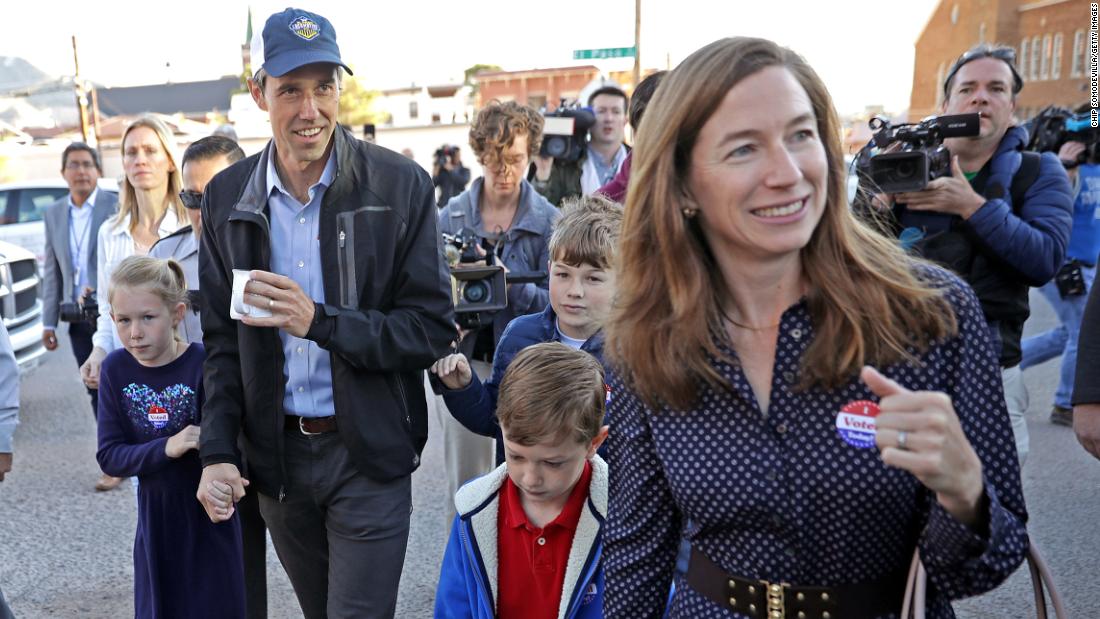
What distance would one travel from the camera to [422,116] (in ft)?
239

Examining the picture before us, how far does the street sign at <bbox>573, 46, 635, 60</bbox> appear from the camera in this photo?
13883 mm

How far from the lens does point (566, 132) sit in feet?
19.1

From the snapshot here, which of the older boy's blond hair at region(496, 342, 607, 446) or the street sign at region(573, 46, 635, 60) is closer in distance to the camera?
the older boy's blond hair at region(496, 342, 607, 446)

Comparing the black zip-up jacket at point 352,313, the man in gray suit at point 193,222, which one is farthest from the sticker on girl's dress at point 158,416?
the man in gray suit at point 193,222

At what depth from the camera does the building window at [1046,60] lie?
26641 mm

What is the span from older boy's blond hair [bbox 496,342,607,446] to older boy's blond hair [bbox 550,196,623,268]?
1.92 feet

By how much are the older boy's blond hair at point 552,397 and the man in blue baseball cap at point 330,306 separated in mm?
375

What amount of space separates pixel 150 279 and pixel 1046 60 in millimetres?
29338

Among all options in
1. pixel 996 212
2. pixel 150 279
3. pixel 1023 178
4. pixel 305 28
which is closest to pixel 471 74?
pixel 1023 178

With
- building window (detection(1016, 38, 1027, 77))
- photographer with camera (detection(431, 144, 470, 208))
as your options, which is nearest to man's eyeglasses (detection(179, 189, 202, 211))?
photographer with camera (detection(431, 144, 470, 208))

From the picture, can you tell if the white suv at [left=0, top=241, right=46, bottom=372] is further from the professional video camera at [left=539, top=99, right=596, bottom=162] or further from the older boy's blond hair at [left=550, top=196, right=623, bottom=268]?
the older boy's blond hair at [left=550, top=196, right=623, bottom=268]

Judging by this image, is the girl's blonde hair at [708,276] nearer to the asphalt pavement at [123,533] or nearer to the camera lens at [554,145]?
the asphalt pavement at [123,533]

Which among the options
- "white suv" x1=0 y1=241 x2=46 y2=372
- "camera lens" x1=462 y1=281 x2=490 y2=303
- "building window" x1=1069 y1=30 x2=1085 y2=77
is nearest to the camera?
"camera lens" x1=462 y1=281 x2=490 y2=303

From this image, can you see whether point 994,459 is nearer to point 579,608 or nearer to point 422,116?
point 579,608
